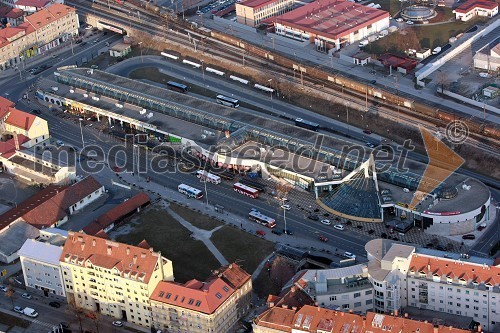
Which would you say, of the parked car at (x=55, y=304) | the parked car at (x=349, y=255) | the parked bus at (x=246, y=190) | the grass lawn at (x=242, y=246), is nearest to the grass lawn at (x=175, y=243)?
the grass lawn at (x=242, y=246)

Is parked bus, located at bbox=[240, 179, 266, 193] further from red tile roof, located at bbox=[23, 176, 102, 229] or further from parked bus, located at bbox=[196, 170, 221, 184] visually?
red tile roof, located at bbox=[23, 176, 102, 229]

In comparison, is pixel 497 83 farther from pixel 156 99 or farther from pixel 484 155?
pixel 156 99

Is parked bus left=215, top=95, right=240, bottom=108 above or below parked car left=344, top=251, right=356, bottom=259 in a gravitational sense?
below

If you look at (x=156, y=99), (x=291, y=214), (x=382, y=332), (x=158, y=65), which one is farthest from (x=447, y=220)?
(x=158, y=65)

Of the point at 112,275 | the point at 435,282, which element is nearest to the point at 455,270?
the point at 435,282

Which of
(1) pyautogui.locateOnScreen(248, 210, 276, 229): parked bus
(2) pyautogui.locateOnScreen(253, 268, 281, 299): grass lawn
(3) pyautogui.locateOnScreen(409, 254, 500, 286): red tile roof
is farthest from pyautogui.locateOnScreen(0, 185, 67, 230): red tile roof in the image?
(3) pyautogui.locateOnScreen(409, 254, 500, 286): red tile roof

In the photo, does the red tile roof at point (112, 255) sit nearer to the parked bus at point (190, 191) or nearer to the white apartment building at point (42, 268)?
the white apartment building at point (42, 268)
